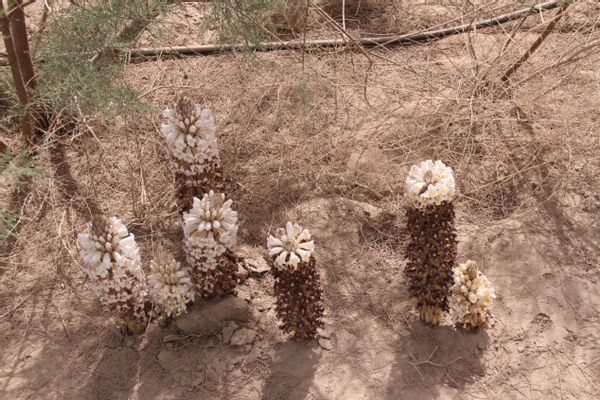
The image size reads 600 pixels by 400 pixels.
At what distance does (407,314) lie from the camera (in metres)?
3.46

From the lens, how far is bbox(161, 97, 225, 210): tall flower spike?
3264 mm

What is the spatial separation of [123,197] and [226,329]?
1.18 meters

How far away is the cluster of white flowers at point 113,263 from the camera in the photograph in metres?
3.02

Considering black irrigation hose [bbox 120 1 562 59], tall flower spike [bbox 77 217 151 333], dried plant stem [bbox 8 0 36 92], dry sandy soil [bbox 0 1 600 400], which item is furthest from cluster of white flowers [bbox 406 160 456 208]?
dried plant stem [bbox 8 0 36 92]

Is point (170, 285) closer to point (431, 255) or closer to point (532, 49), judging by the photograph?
point (431, 255)

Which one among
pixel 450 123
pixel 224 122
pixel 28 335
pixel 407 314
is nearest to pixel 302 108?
pixel 224 122

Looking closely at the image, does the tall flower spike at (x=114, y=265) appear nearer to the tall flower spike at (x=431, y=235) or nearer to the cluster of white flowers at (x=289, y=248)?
the cluster of white flowers at (x=289, y=248)

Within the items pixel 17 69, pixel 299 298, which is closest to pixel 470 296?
pixel 299 298

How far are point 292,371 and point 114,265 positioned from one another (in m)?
0.98

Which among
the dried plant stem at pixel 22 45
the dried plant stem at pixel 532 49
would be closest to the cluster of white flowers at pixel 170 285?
the dried plant stem at pixel 22 45

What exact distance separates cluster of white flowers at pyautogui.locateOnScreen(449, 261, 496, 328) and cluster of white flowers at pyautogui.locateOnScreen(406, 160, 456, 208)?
34cm

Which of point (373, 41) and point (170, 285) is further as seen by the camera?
point (373, 41)

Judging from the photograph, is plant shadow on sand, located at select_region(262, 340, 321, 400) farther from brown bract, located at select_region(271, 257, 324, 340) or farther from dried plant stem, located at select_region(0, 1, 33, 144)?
dried plant stem, located at select_region(0, 1, 33, 144)

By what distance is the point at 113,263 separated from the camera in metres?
3.04
